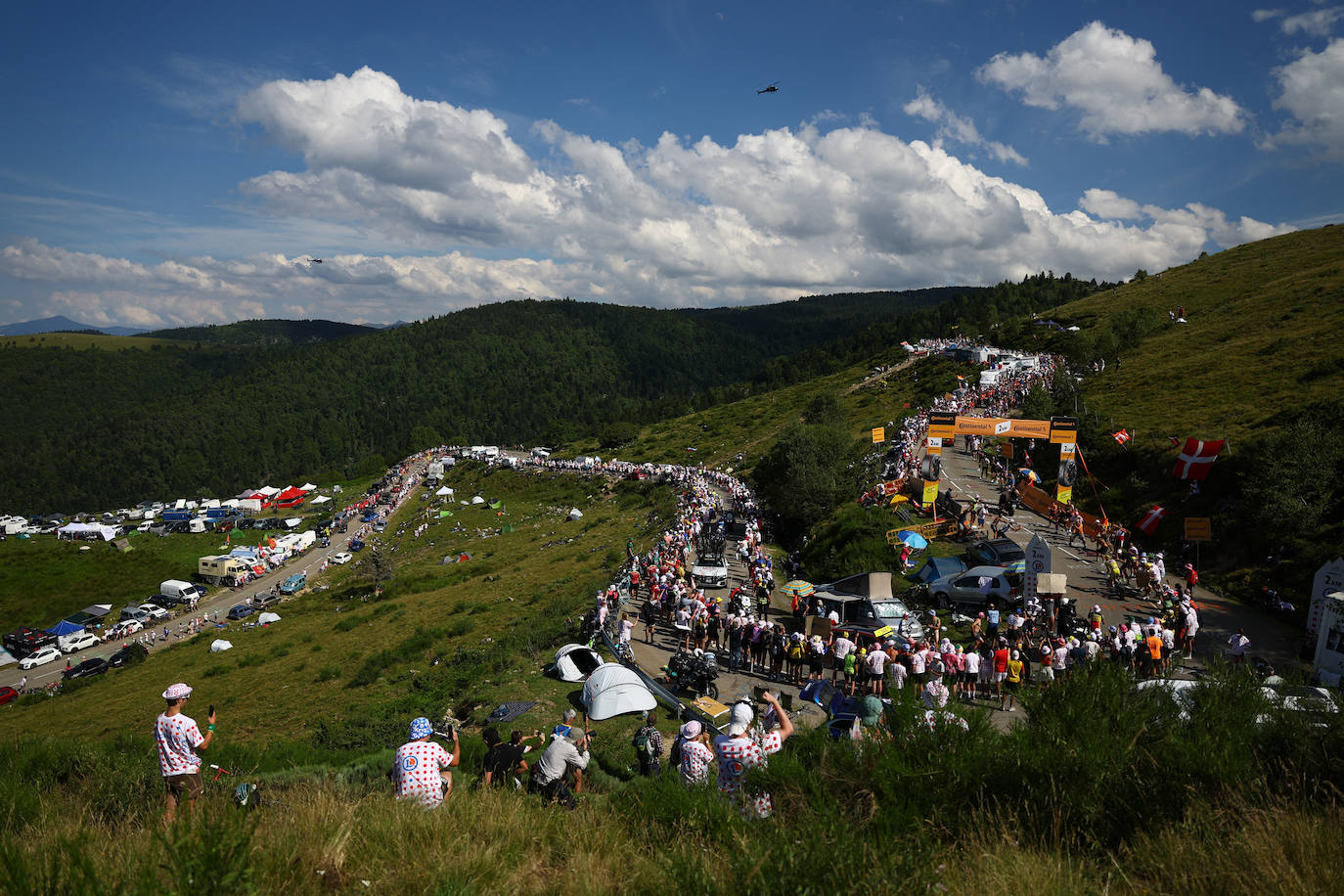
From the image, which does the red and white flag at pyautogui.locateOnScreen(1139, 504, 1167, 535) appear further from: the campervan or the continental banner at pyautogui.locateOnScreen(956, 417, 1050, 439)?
the campervan

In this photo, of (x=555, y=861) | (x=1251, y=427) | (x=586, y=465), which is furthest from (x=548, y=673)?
(x=586, y=465)

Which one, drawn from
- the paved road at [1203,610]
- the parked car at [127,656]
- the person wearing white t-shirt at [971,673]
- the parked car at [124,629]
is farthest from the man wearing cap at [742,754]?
the parked car at [124,629]

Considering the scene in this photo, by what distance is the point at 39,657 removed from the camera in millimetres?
37219

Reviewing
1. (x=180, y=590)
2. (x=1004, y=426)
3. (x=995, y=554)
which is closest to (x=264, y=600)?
(x=180, y=590)

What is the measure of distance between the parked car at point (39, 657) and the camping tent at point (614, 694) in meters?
42.6

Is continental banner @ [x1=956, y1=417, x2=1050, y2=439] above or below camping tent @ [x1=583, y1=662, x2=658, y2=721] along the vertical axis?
above

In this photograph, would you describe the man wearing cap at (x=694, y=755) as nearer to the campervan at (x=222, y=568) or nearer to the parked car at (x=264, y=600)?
the parked car at (x=264, y=600)

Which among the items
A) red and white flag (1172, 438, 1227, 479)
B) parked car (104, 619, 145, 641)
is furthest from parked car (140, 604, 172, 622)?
red and white flag (1172, 438, 1227, 479)

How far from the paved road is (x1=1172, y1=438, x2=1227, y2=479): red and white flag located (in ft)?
21.7

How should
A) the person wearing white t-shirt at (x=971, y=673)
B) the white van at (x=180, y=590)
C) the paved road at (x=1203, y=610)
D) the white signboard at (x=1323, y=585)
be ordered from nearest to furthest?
the person wearing white t-shirt at (x=971, y=673), the white signboard at (x=1323, y=585), the paved road at (x=1203, y=610), the white van at (x=180, y=590)

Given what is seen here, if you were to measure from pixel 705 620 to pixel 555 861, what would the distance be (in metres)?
12.8

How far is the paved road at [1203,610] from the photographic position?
619 inches

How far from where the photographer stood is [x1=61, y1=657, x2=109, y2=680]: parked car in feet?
104

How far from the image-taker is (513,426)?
18688 centimetres
